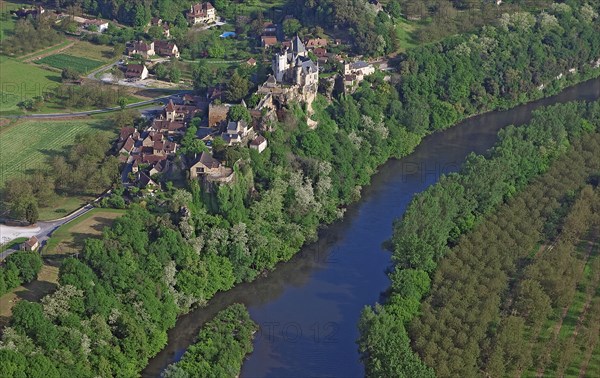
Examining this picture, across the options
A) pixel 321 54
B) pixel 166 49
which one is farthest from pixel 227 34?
A: pixel 321 54

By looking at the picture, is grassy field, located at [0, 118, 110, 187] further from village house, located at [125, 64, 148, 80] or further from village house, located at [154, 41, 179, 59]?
village house, located at [154, 41, 179, 59]

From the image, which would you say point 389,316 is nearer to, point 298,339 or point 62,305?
point 298,339

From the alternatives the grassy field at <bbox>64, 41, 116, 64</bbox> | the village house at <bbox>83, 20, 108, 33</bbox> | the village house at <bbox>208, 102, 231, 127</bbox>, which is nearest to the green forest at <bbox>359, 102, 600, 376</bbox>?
the village house at <bbox>208, 102, 231, 127</bbox>

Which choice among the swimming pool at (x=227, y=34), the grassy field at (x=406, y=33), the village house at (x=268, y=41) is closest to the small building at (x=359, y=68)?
the grassy field at (x=406, y=33)

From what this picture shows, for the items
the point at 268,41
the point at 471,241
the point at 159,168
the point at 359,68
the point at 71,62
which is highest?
the point at 359,68

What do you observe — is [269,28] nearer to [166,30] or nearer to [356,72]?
[166,30]
